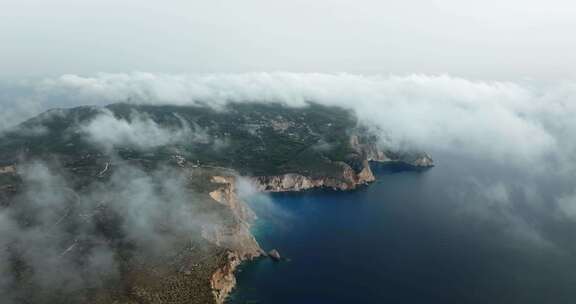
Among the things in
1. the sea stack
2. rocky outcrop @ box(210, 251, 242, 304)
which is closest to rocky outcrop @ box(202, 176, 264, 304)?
rocky outcrop @ box(210, 251, 242, 304)

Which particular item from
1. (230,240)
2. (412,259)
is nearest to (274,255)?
(230,240)

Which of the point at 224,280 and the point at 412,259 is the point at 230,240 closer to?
the point at 224,280

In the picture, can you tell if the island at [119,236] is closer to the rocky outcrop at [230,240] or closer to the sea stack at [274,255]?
the rocky outcrop at [230,240]

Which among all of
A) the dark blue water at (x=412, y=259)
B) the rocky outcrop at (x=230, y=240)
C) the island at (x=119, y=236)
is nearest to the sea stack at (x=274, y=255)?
the island at (x=119, y=236)

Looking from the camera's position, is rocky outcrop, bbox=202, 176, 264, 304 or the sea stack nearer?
rocky outcrop, bbox=202, 176, 264, 304

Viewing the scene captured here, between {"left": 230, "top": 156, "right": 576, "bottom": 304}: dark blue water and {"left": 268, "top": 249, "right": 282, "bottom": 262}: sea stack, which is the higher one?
{"left": 230, "top": 156, "right": 576, "bottom": 304}: dark blue water

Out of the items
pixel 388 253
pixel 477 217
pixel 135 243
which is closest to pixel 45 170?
pixel 135 243

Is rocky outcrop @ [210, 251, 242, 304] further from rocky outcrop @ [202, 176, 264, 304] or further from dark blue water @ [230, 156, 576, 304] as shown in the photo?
dark blue water @ [230, 156, 576, 304]

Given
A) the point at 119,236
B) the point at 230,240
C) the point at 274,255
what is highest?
the point at 119,236

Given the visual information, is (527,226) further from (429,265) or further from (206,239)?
(206,239)
